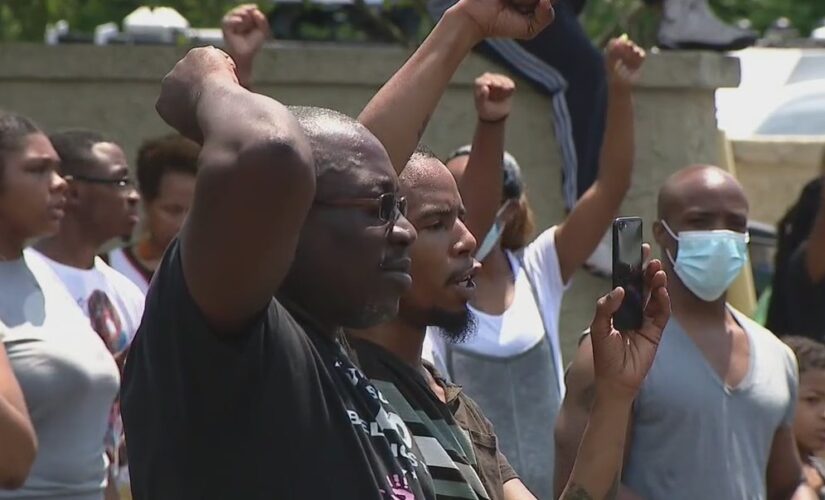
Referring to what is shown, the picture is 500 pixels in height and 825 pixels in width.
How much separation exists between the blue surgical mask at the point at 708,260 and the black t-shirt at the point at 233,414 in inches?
114

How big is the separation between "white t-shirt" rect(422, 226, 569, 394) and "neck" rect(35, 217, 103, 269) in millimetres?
1220

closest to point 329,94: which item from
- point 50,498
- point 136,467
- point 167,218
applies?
point 167,218

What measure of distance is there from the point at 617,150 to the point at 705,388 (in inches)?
50.5

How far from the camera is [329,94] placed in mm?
7238

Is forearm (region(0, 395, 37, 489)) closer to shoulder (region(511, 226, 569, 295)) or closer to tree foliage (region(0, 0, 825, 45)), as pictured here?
shoulder (region(511, 226, 569, 295))

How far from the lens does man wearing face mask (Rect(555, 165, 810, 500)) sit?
4793mm

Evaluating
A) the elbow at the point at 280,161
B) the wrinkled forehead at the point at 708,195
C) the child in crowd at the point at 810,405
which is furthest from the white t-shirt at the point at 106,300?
the elbow at the point at 280,161

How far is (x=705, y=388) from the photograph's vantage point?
16.0ft

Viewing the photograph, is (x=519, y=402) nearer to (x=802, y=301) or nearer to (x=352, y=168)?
(x=802, y=301)

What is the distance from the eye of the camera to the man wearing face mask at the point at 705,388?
4.79 metres

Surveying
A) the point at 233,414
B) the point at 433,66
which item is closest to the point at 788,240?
the point at 433,66

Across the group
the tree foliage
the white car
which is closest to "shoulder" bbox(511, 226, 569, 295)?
the tree foliage

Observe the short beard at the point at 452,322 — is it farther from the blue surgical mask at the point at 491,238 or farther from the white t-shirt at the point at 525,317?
the blue surgical mask at the point at 491,238

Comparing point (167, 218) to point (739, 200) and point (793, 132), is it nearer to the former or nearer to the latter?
point (739, 200)
